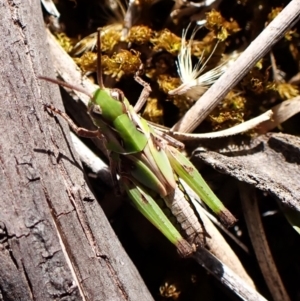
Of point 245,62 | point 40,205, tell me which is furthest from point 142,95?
point 40,205

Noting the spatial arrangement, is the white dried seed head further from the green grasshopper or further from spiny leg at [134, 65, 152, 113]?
the green grasshopper

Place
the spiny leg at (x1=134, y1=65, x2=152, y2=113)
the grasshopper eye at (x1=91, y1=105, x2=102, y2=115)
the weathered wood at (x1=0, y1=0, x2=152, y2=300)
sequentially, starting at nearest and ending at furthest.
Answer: the weathered wood at (x1=0, y1=0, x2=152, y2=300), the grasshopper eye at (x1=91, y1=105, x2=102, y2=115), the spiny leg at (x1=134, y1=65, x2=152, y2=113)

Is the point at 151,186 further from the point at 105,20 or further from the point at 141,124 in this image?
the point at 105,20

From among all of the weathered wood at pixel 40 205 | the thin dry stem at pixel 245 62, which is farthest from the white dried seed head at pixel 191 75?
the weathered wood at pixel 40 205

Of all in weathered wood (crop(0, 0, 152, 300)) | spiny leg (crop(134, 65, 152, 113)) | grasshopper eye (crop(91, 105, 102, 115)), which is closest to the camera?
weathered wood (crop(0, 0, 152, 300))

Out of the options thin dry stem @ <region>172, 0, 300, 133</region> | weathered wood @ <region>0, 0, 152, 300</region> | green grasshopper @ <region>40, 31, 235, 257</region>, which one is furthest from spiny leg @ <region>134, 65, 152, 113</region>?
weathered wood @ <region>0, 0, 152, 300</region>

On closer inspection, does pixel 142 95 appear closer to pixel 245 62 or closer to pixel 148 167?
pixel 148 167
